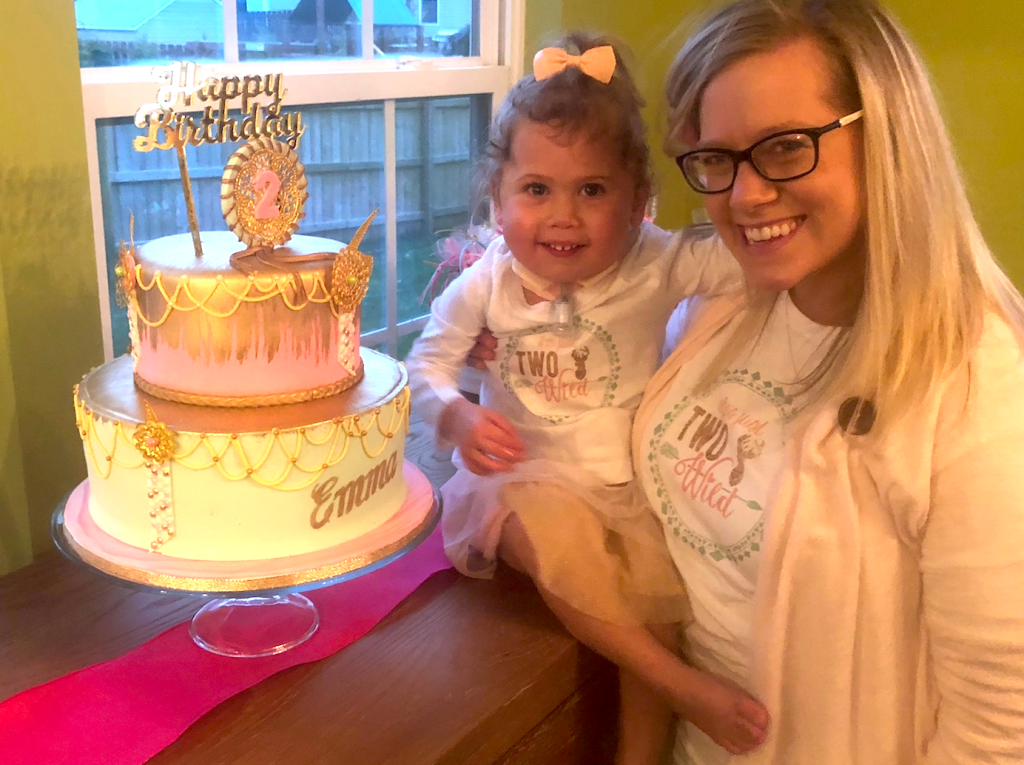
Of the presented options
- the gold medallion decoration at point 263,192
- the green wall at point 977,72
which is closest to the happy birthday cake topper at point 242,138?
the gold medallion decoration at point 263,192

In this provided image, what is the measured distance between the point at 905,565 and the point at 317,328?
26.2 inches

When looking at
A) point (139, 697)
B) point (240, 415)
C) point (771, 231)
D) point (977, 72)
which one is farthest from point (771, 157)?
point (977, 72)

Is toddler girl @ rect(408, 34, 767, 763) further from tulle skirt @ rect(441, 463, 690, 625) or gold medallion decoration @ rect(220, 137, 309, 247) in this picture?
gold medallion decoration @ rect(220, 137, 309, 247)

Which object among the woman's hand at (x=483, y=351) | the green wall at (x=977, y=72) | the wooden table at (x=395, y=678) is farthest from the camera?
the green wall at (x=977, y=72)

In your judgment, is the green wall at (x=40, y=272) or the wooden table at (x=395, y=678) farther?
the green wall at (x=40, y=272)

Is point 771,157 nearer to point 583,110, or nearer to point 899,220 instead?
point 899,220

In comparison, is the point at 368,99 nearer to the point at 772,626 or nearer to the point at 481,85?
the point at 481,85

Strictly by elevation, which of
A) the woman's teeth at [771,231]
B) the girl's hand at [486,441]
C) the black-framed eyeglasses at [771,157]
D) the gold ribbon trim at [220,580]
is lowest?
the gold ribbon trim at [220,580]

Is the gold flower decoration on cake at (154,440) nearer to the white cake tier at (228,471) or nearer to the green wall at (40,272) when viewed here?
the white cake tier at (228,471)

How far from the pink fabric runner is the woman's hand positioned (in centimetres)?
38

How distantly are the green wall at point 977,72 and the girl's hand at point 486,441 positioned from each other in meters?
0.98

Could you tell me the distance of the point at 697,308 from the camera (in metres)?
1.30

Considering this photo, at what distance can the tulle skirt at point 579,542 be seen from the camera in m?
1.13

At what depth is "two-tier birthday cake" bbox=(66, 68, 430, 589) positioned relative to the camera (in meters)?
0.92
